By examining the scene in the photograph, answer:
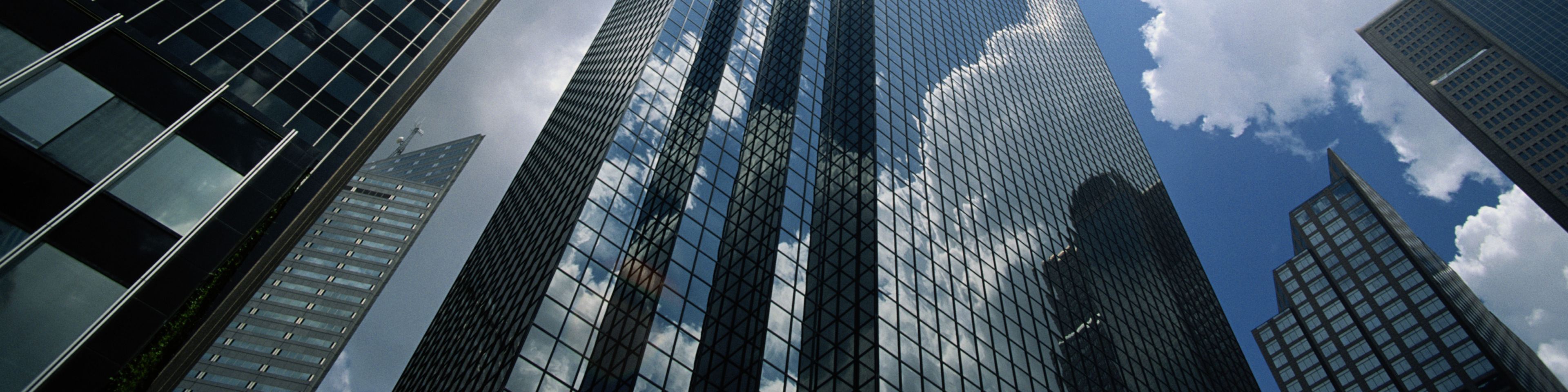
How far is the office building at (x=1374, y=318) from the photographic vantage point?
10838cm

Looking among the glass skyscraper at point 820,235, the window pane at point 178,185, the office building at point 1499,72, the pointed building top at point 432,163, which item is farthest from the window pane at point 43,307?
the office building at point 1499,72

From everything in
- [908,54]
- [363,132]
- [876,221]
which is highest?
[908,54]

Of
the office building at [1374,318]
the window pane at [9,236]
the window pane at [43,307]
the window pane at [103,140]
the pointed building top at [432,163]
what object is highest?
the pointed building top at [432,163]

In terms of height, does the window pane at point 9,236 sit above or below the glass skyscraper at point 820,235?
below

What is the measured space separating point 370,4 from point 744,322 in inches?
990

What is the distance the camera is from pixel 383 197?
129125mm

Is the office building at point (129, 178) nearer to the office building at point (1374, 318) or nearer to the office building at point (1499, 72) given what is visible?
the office building at point (1374, 318)

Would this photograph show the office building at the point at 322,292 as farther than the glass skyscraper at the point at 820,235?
Yes

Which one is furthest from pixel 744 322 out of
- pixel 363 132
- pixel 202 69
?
pixel 202 69

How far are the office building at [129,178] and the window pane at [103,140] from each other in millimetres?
26

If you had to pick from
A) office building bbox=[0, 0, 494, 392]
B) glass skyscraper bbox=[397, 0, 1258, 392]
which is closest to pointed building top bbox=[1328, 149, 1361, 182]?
glass skyscraper bbox=[397, 0, 1258, 392]

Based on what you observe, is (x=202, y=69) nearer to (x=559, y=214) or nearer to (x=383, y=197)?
(x=559, y=214)

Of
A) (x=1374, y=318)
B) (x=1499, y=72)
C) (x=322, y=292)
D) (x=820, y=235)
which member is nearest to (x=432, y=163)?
(x=322, y=292)

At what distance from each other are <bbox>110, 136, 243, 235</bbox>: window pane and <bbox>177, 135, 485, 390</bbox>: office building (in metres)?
89.7
